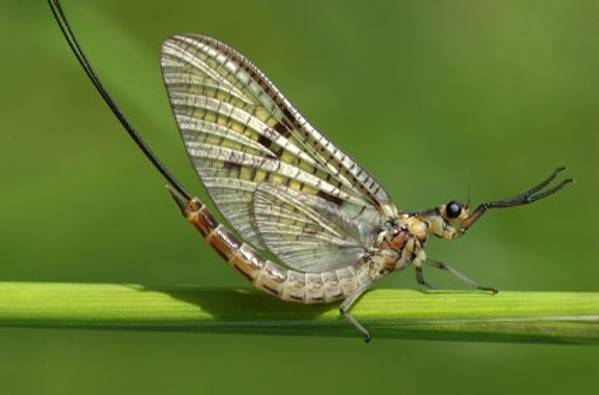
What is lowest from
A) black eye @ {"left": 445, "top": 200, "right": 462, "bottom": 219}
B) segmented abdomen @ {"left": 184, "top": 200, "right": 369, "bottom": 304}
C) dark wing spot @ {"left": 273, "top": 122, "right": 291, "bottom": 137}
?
segmented abdomen @ {"left": 184, "top": 200, "right": 369, "bottom": 304}

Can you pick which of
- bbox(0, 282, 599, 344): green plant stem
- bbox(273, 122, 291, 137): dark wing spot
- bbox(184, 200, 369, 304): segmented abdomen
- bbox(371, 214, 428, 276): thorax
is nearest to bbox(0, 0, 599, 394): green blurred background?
bbox(371, 214, 428, 276): thorax

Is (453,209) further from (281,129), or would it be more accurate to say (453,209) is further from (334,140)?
(334,140)

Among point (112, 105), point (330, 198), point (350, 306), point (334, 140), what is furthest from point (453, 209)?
point (334, 140)

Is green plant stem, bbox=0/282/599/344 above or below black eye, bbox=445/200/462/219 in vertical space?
below

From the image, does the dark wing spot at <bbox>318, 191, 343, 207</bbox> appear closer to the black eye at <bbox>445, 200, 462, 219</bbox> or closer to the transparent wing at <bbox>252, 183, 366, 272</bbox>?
the transparent wing at <bbox>252, 183, 366, 272</bbox>

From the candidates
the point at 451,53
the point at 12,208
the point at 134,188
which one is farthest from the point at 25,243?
the point at 451,53

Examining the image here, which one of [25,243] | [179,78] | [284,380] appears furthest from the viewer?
[25,243]

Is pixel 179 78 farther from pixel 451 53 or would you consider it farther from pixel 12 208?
pixel 451 53
